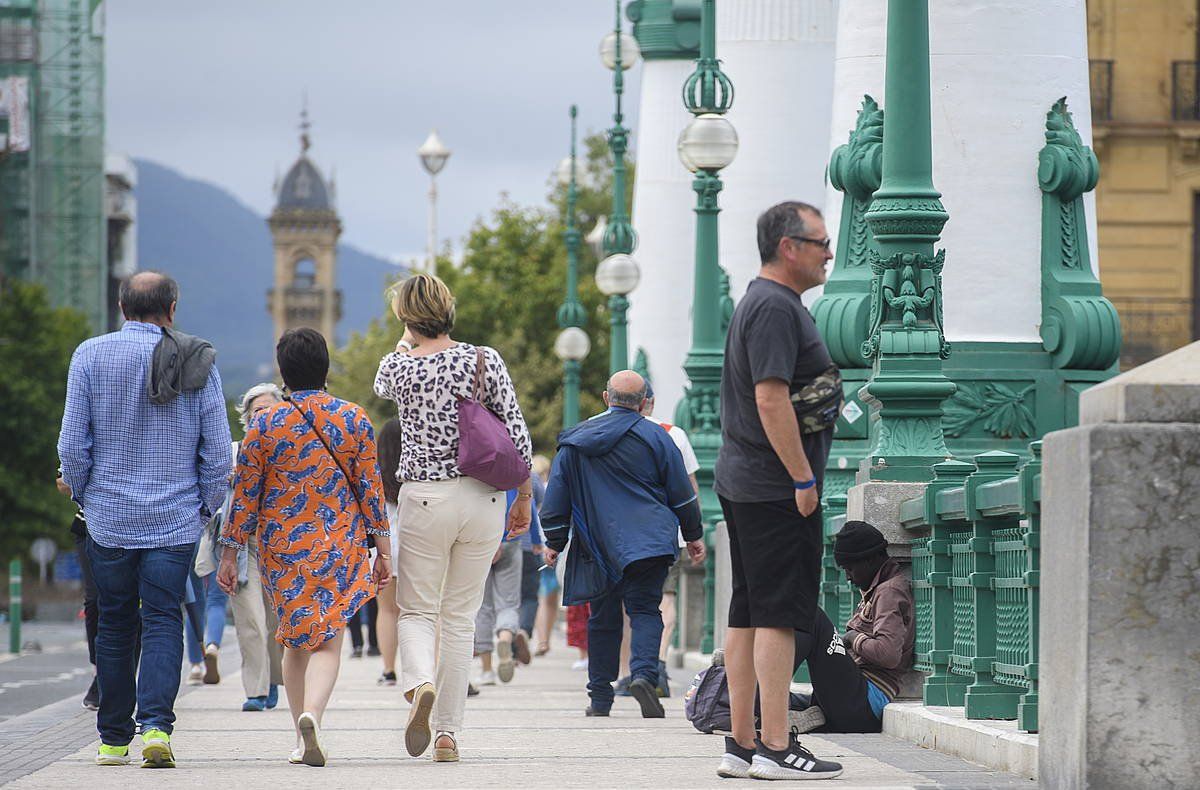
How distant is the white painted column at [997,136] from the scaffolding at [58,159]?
6633cm

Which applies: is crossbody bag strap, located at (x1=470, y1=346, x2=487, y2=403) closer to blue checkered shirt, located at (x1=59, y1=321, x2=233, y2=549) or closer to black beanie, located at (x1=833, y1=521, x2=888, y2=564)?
blue checkered shirt, located at (x1=59, y1=321, x2=233, y2=549)

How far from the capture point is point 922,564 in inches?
440

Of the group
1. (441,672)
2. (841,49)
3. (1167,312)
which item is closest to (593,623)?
(441,672)

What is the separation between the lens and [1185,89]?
43.6 metres

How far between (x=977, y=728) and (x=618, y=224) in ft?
70.4

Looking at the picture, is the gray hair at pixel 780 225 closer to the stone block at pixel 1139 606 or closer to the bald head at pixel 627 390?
the stone block at pixel 1139 606

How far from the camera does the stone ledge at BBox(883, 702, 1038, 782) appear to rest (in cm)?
878

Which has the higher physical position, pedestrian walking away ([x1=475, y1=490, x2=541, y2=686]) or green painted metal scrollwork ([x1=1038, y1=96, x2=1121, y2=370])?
green painted metal scrollwork ([x1=1038, y1=96, x2=1121, y2=370])

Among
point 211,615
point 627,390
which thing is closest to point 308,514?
point 627,390

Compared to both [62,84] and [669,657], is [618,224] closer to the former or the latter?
[669,657]

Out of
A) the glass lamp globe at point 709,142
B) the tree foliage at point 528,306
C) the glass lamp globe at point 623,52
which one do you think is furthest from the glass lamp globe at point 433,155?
the glass lamp globe at point 709,142

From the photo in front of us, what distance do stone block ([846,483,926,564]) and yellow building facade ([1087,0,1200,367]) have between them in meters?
31.7

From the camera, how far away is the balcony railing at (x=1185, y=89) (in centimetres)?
4334

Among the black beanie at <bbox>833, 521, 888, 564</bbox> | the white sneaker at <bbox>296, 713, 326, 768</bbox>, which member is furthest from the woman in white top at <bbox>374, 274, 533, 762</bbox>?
the black beanie at <bbox>833, 521, 888, 564</bbox>
